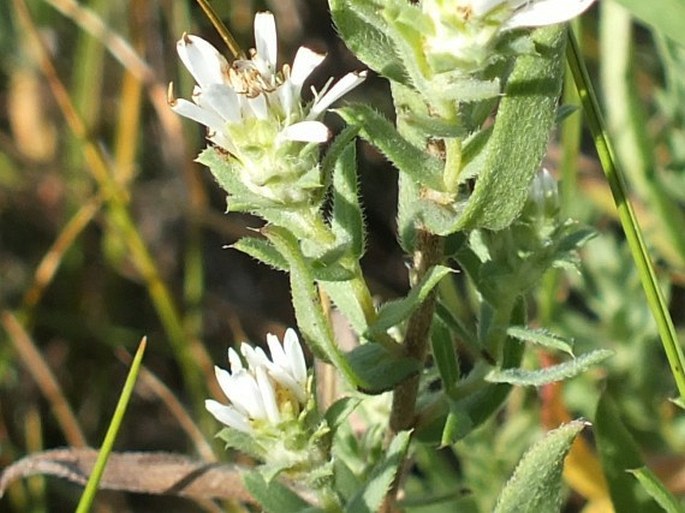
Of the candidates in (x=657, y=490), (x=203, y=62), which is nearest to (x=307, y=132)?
(x=203, y=62)

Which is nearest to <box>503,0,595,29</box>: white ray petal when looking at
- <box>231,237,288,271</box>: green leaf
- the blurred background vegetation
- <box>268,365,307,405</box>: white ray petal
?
<box>231,237,288,271</box>: green leaf

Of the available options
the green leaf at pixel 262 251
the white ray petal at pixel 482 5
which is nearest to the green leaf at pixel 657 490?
the green leaf at pixel 262 251

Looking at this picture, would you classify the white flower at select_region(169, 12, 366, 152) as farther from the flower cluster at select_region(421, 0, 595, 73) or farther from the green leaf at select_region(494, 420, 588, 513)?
the green leaf at select_region(494, 420, 588, 513)

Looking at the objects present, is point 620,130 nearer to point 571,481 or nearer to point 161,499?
point 571,481

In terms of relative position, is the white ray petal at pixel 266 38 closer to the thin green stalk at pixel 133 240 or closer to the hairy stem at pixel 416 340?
the hairy stem at pixel 416 340

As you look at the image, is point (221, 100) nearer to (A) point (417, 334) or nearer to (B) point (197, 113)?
(B) point (197, 113)

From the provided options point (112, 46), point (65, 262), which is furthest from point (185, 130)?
point (65, 262)

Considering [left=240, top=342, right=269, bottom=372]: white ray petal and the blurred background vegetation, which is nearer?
[left=240, top=342, right=269, bottom=372]: white ray petal
